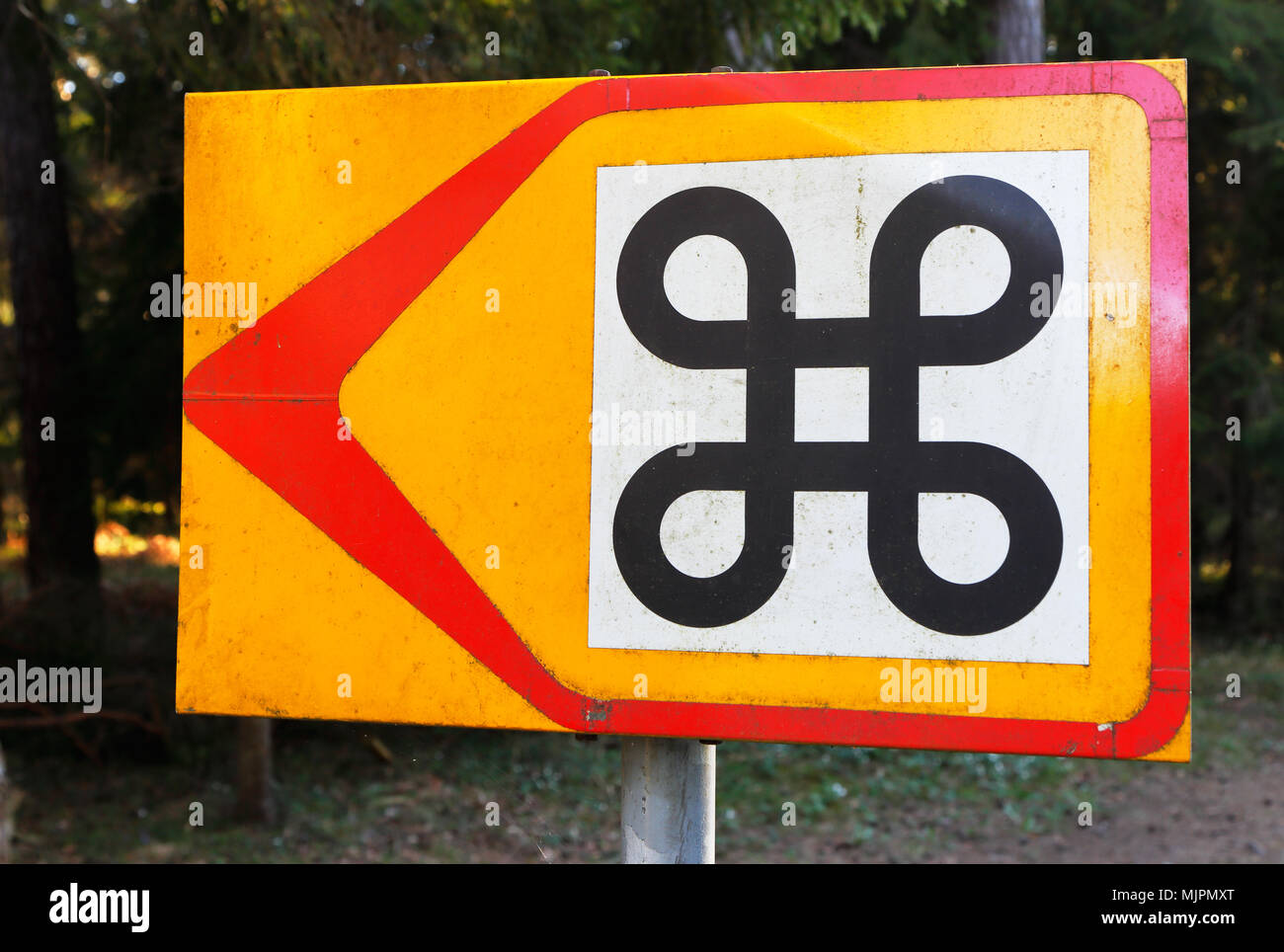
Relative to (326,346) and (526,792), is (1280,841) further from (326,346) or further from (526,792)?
(326,346)

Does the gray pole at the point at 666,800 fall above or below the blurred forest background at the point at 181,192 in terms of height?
below


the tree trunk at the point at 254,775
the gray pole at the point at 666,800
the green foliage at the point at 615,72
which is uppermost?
the green foliage at the point at 615,72

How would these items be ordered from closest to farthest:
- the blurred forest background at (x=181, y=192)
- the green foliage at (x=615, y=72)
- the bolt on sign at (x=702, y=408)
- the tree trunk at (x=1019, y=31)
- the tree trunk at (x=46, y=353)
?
the bolt on sign at (x=702, y=408)
the green foliage at (x=615, y=72)
the blurred forest background at (x=181, y=192)
the tree trunk at (x=1019, y=31)
the tree trunk at (x=46, y=353)

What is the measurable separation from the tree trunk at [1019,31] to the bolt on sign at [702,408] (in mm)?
7081

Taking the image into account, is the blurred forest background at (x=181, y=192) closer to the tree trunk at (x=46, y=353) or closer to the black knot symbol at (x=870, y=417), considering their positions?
the tree trunk at (x=46, y=353)

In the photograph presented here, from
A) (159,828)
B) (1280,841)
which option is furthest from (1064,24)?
(159,828)

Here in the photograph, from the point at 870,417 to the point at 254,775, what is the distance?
6150 mm

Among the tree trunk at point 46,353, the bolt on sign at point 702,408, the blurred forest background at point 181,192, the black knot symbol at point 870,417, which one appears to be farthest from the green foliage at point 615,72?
the black knot symbol at point 870,417

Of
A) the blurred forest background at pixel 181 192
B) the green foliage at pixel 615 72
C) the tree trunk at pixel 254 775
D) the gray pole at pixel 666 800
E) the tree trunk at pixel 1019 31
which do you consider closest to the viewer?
the gray pole at pixel 666 800

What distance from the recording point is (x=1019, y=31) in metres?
7.53

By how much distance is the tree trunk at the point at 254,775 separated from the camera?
6426 millimetres

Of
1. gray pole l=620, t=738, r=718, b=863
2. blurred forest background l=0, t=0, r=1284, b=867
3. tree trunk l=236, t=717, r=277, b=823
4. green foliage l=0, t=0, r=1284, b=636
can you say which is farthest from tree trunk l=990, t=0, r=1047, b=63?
gray pole l=620, t=738, r=718, b=863

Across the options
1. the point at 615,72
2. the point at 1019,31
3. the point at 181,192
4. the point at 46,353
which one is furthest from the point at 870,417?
the point at 46,353

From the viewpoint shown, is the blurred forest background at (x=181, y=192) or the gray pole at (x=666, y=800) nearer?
the gray pole at (x=666, y=800)
